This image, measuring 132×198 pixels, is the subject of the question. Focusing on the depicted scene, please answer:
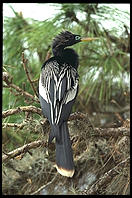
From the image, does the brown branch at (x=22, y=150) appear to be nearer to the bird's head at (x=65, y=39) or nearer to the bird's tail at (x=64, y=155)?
the bird's tail at (x=64, y=155)

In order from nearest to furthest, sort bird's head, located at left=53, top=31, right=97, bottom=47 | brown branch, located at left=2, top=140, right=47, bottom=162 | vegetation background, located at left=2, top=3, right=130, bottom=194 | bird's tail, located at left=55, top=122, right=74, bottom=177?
bird's tail, located at left=55, top=122, right=74, bottom=177, brown branch, located at left=2, top=140, right=47, bottom=162, bird's head, located at left=53, top=31, right=97, bottom=47, vegetation background, located at left=2, top=3, right=130, bottom=194

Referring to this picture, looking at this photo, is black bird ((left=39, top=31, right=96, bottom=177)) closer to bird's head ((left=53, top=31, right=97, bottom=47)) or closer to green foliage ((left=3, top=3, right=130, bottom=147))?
bird's head ((left=53, top=31, right=97, bottom=47))

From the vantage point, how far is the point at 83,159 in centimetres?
152

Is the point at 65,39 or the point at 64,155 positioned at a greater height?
the point at 65,39

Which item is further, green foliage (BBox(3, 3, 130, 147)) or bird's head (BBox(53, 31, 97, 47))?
green foliage (BBox(3, 3, 130, 147))

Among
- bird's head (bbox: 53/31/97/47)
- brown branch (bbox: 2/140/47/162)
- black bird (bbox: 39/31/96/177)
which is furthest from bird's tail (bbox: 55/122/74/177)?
bird's head (bbox: 53/31/97/47)

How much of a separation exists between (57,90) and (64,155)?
0.19 meters

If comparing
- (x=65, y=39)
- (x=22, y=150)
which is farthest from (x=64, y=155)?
(x=65, y=39)

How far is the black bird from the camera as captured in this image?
3.12 ft

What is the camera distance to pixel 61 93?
1038 millimetres

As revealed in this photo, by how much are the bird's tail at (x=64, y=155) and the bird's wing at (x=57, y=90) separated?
3 centimetres

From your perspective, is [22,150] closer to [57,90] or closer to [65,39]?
[57,90]

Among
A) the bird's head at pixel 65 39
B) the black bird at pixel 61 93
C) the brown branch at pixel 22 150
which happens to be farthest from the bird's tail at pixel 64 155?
the bird's head at pixel 65 39

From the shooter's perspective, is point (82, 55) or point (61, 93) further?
point (82, 55)
